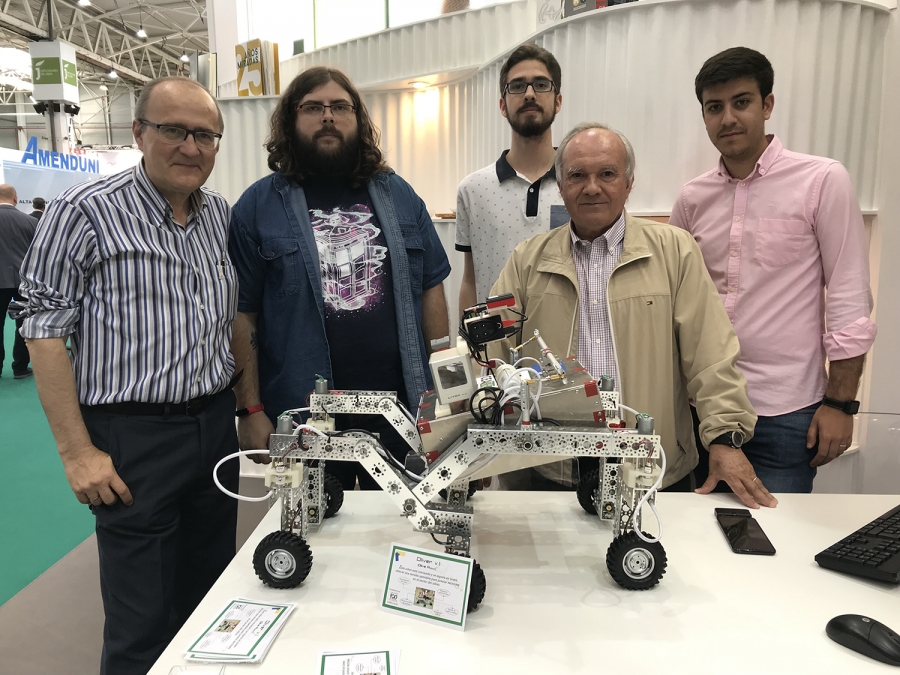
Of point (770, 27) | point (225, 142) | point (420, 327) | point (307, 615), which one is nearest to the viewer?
point (307, 615)

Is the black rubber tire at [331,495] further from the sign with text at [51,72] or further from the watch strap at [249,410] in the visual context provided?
the sign with text at [51,72]

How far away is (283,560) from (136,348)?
67 centimetres

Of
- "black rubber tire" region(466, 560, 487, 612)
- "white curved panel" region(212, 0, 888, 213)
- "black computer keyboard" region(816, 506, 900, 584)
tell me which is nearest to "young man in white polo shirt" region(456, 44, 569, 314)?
"white curved panel" region(212, 0, 888, 213)

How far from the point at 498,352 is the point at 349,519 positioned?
0.53m

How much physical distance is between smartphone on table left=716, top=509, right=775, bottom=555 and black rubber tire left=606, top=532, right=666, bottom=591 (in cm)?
24

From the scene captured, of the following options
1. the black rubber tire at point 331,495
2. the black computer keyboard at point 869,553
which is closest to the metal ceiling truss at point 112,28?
the black rubber tire at point 331,495

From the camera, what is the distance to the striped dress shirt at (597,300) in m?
1.49

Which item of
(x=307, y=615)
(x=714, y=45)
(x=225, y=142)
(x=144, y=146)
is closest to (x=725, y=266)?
(x=714, y=45)

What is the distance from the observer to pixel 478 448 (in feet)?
3.24

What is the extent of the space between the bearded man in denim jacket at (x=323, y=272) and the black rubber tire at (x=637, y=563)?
866mm

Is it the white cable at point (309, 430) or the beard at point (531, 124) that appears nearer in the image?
the white cable at point (309, 430)

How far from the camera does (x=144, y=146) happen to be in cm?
144

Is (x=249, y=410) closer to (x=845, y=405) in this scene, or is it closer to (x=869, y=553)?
(x=869, y=553)

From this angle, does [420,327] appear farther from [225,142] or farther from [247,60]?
[247,60]
